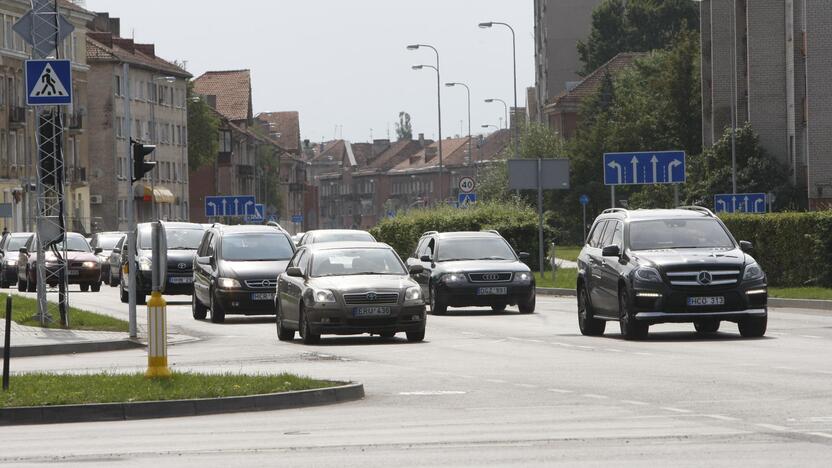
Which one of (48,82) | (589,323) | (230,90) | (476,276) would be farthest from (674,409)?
(230,90)

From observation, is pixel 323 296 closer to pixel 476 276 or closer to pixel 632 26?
pixel 476 276

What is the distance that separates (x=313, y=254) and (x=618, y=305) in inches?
188

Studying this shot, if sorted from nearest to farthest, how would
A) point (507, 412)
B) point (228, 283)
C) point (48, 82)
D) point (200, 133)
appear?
point (507, 412) → point (48, 82) → point (228, 283) → point (200, 133)

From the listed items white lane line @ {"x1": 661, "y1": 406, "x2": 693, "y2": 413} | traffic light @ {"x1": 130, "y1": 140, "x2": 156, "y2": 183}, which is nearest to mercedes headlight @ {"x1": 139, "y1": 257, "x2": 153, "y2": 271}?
traffic light @ {"x1": 130, "y1": 140, "x2": 156, "y2": 183}

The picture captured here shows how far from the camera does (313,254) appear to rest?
28266mm

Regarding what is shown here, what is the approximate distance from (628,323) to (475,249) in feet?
39.2

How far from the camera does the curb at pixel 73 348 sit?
83.2ft

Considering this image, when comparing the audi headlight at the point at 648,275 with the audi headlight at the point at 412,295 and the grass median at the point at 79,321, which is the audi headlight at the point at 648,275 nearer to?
the audi headlight at the point at 412,295

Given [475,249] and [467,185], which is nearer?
[475,249]

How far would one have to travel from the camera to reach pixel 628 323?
25.9 m

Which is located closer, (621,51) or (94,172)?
(94,172)

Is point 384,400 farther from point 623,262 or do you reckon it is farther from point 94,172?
point 94,172

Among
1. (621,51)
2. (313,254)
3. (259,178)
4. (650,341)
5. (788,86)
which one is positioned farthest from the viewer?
(259,178)

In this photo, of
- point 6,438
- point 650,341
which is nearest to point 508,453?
point 6,438
